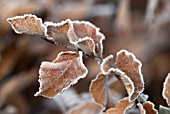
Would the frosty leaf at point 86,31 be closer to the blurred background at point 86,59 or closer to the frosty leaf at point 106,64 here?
the frosty leaf at point 106,64

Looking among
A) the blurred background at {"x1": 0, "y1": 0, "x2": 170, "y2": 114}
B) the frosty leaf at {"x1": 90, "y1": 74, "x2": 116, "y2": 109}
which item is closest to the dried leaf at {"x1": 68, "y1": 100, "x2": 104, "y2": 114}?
the frosty leaf at {"x1": 90, "y1": 74, "x2": 116, "y2": 109}

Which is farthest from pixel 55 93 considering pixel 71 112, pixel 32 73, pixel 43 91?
pixel 32 73

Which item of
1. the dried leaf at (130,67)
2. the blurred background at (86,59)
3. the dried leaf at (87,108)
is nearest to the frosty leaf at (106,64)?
the dried leaf at (130,67)

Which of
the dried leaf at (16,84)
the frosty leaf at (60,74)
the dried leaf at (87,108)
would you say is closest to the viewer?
the frosty leaf at (60,74)

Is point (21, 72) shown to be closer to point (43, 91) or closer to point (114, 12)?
point (114, 12)

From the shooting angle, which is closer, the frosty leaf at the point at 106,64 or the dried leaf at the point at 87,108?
the frosty leaf at the point at 106,64

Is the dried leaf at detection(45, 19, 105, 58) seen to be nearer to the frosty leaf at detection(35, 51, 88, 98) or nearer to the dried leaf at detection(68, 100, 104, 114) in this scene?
the frosty leaf at detection(35, 51, 88, 98)
